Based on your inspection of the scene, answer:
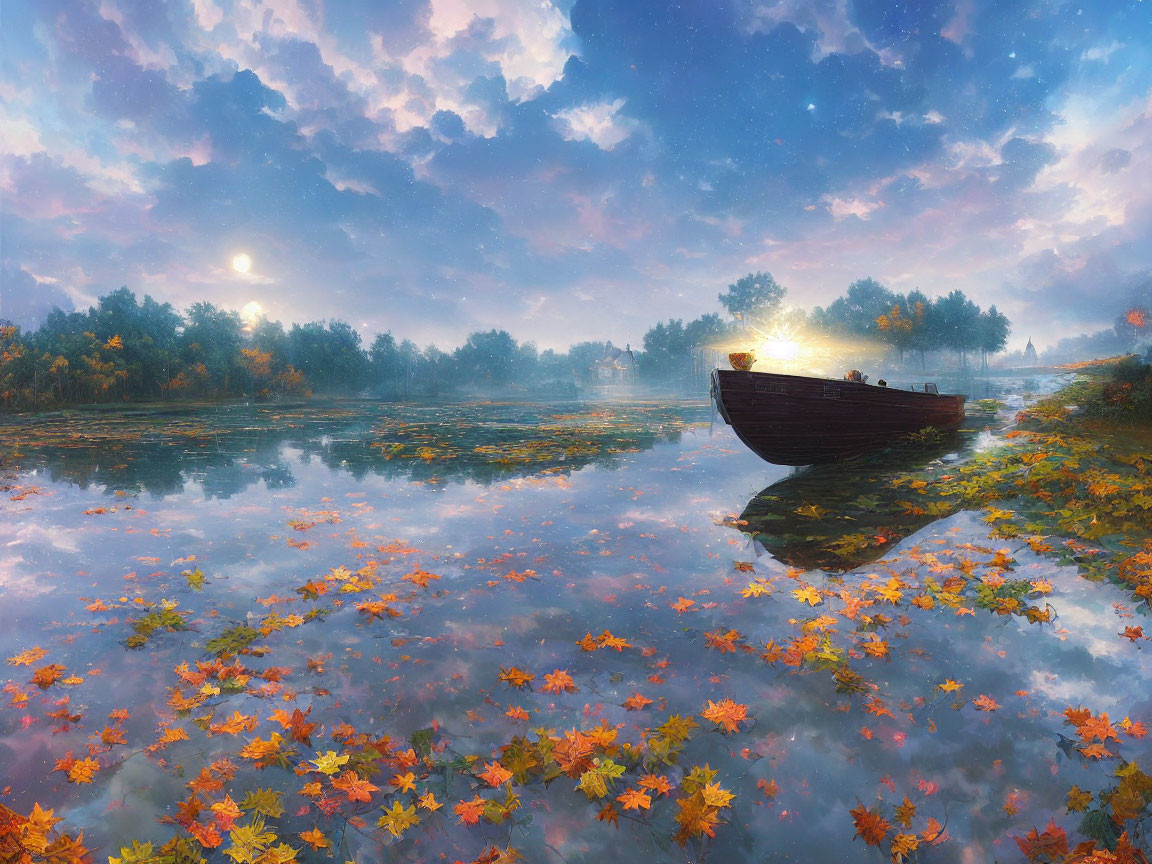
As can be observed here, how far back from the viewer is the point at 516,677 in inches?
161

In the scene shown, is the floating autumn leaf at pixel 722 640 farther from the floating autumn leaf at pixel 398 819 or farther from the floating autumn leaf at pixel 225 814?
the floating autumn leaf at pixel 225 814

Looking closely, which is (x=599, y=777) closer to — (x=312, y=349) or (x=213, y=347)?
(x=213, y=347)

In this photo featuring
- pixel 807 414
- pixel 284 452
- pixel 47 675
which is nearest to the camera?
pixel 47 675

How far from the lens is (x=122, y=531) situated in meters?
8.17

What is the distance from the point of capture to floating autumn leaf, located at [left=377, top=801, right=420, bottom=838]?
8.89ft

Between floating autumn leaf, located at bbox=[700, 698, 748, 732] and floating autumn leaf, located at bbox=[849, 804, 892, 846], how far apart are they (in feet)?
2.66

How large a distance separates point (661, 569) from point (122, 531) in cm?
821

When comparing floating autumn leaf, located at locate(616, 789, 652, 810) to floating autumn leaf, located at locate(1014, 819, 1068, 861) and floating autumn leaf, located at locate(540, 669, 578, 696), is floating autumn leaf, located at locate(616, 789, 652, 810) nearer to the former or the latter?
floating autumn leaf, located at locate(540, 669, 578, 696)

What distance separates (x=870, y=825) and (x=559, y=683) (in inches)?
83.2

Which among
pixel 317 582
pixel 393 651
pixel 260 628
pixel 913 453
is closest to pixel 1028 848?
pixel 393 651

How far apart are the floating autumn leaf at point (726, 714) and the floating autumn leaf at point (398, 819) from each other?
6.27 feet

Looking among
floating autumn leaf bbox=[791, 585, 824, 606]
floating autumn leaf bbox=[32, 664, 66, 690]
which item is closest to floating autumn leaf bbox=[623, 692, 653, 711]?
floating autumn leaf bbox=[791, 585, 824, 606]

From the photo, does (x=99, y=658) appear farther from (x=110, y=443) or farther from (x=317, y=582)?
(x=110, y=443)

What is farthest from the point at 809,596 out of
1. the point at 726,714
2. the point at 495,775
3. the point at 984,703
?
the point at 495,775
